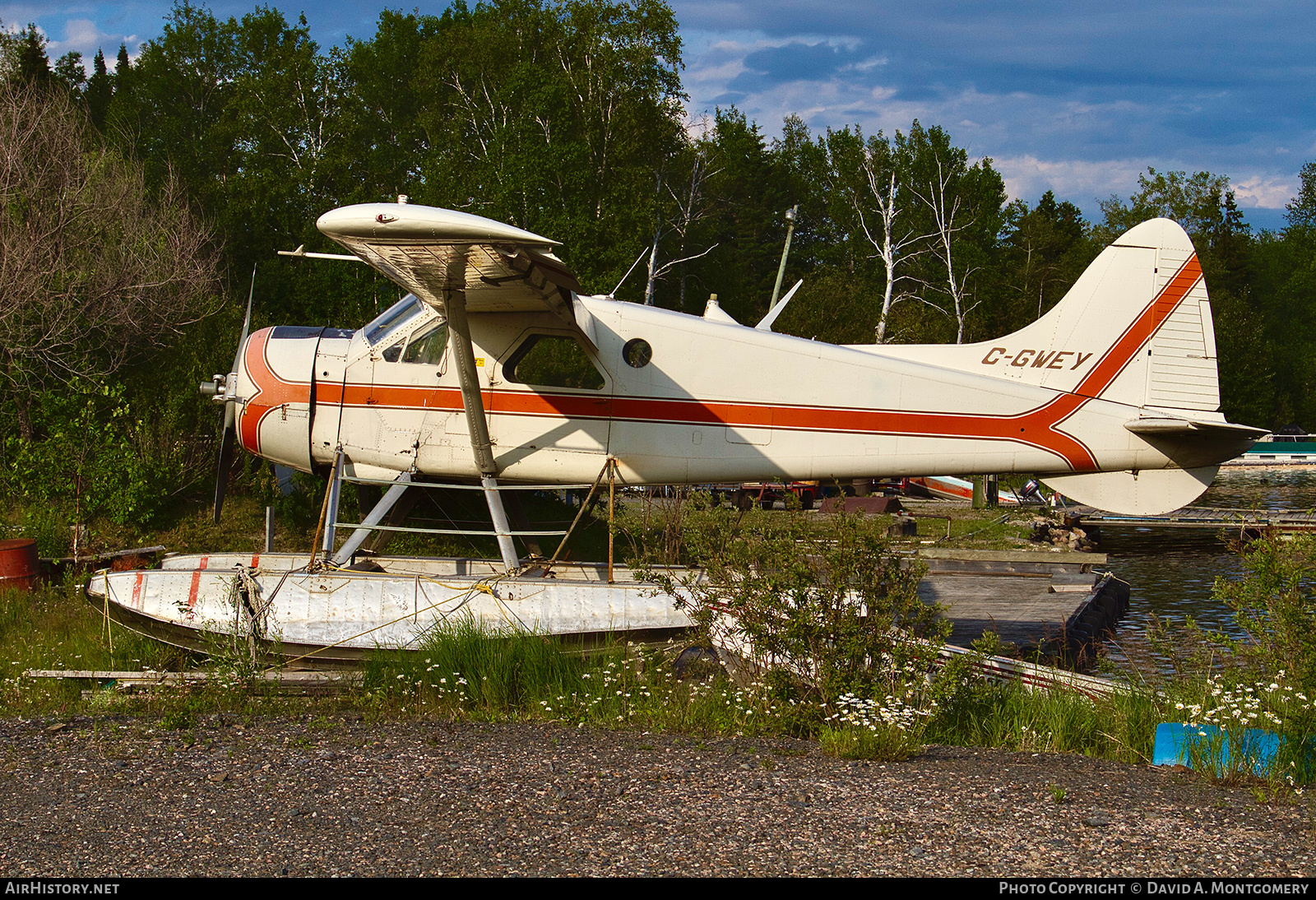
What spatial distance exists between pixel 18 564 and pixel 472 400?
5331 mm

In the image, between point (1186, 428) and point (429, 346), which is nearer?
point (1186, 428)

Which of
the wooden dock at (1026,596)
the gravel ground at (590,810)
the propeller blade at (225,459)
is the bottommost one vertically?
the wooden dock at (1026,596)

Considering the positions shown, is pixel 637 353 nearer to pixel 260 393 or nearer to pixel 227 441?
pixel 260 393

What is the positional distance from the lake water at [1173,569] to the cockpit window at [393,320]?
6787mm

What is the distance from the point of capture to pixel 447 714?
6090 mm

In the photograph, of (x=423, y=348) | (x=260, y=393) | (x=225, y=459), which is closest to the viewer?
(x=423, y=348)

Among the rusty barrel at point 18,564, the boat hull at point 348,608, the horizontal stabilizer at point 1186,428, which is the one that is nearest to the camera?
the boat hull at point 348,608

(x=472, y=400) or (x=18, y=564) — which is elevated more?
(x=472, y=400)

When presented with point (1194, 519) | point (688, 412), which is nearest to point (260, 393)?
point (688, 412)

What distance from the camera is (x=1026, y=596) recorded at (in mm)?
12672

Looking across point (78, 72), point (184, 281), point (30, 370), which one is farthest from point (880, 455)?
point (78, 72)

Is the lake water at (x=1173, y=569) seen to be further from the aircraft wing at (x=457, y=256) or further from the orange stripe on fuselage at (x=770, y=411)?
the aircraft wing at (x=457, y=256)

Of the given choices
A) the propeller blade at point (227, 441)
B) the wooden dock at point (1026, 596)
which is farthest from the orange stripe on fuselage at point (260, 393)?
the wooden dock at point (1026, 596)

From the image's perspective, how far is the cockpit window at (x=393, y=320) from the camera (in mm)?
8719
